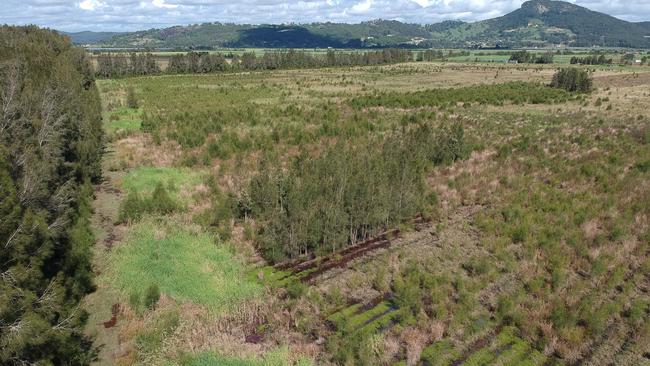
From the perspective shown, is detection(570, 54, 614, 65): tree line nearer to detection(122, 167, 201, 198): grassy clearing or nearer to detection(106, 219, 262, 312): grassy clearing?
detection(122, 167, 201, 198): grassy clearing

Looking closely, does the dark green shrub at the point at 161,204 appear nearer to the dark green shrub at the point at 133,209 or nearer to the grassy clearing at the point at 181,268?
the dark green shrub at the point at 133,209

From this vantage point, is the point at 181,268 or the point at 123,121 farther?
the point at 123,121

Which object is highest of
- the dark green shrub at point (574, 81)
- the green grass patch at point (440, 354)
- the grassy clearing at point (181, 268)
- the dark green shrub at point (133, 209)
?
the dark green shrub at point (574, 81)

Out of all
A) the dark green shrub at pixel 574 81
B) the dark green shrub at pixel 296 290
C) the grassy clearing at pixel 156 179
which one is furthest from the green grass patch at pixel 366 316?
the dark green shrub at pixel 574 81

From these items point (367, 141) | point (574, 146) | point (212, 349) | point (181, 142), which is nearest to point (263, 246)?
point (212, 349)

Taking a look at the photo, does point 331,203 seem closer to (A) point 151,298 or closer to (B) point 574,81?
(A) point 151,298

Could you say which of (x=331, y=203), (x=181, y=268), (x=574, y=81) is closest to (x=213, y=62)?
(x=574, y=81)
